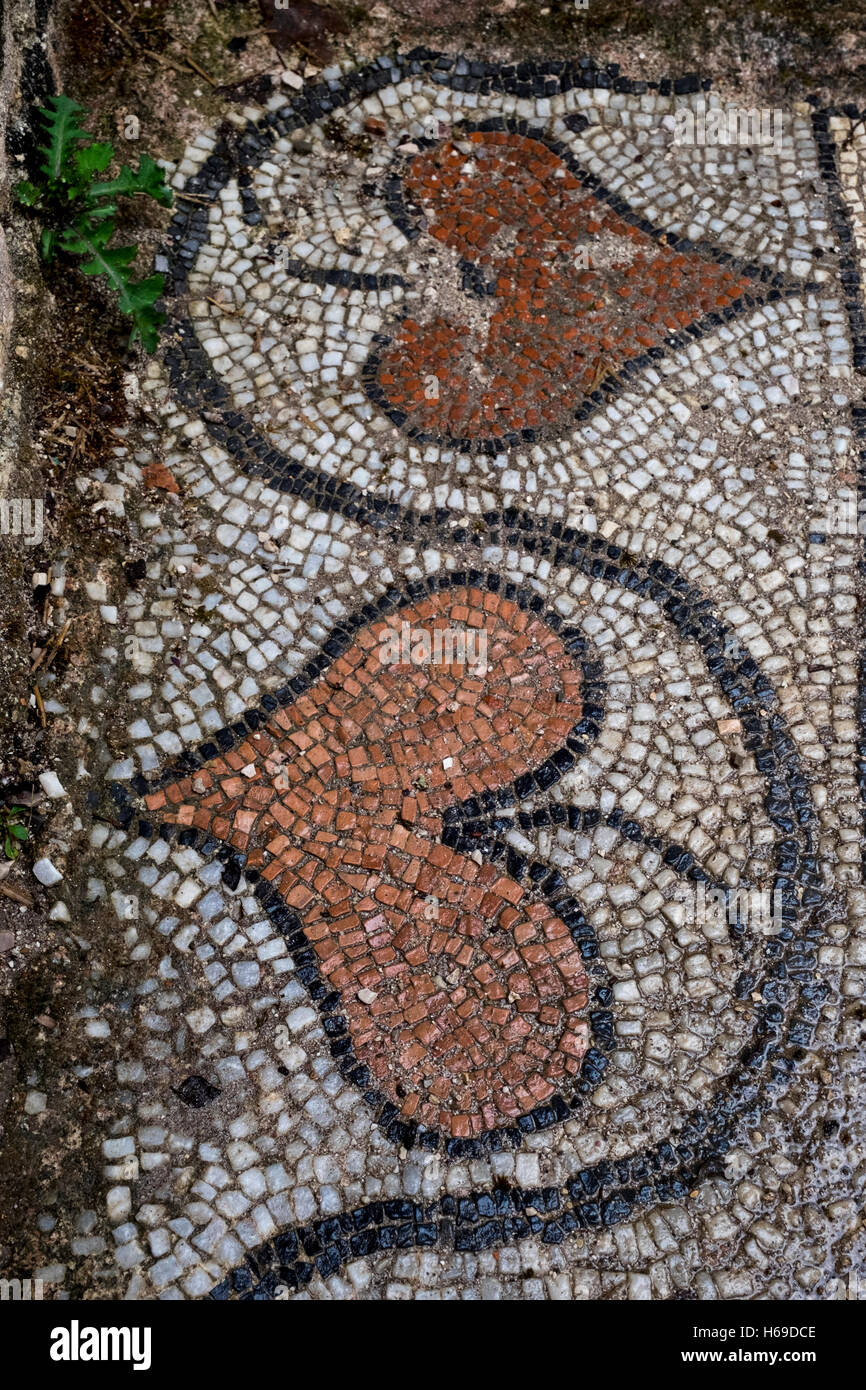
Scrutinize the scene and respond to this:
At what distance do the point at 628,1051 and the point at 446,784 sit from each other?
1.45 metres

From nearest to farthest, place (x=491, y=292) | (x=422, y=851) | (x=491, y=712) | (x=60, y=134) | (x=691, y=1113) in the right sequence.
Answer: (x=691, y=1113) < (x=422, y=851) < (x=491, y=712) < (x=60, y=134) < (x=491, y=292)

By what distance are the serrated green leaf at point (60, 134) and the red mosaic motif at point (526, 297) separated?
6.02 ft

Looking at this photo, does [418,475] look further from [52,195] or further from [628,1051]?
[628,1051]

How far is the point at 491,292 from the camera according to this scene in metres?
5.87

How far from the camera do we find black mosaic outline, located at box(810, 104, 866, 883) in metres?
5.23

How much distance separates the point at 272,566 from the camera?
210 inches

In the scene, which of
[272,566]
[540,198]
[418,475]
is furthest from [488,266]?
[272,566]

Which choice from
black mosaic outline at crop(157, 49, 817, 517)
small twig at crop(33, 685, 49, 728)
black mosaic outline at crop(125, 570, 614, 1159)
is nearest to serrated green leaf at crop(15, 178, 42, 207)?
black mosaic outline at crop(157, 49, 817, 517)

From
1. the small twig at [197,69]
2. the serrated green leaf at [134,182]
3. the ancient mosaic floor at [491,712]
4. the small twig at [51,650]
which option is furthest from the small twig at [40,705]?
the small twig at [197,69]

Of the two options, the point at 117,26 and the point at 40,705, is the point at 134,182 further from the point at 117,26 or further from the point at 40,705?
the point at 40,705

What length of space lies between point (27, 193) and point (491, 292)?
2447mm

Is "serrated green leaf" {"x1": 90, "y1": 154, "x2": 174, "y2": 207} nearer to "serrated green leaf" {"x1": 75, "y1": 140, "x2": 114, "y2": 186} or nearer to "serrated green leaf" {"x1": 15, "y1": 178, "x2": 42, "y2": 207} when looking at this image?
"serrated green leaf" {"x1": 75, "y1": 140, "x2": 114, "y2": 186}

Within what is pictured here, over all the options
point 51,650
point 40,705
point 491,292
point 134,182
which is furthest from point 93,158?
point 40,705

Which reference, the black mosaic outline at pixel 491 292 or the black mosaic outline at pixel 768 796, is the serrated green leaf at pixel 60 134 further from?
the black mosaic outline at pixel 768 796
